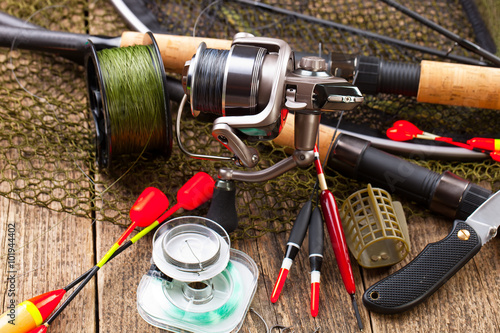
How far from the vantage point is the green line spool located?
140 centimetres

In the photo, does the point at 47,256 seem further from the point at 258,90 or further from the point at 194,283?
the point at 258,90

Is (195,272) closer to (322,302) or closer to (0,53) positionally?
(322,302)

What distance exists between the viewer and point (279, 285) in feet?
4.21

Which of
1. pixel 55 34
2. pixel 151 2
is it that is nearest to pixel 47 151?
pixel 55 34

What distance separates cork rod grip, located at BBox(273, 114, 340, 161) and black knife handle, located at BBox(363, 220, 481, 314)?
0.42 m

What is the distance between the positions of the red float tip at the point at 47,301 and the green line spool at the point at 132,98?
41cm

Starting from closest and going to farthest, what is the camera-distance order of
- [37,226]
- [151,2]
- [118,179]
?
[37,226] < [118,179] < [151,2]

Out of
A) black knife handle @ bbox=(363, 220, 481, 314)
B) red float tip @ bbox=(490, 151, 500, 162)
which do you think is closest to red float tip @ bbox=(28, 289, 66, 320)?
black knife handle @ bbox=(363, 220, 481, 314)

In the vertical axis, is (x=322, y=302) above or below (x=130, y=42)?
below

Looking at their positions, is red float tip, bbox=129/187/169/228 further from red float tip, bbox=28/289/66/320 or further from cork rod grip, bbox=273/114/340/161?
cork rod grip, bbox=273/114/340/161

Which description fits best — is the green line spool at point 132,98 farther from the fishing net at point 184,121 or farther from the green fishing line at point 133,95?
the fishing net at point 184,121

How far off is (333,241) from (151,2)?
120 cm

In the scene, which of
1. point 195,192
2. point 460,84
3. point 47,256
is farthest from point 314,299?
point 460,84

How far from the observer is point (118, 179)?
5.05ft
